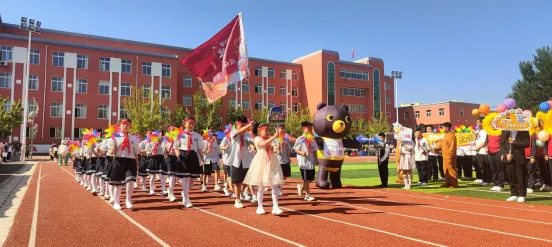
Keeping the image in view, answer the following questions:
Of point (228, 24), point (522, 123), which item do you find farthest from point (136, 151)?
point (522, 123)

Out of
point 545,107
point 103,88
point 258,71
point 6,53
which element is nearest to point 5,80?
point 6,53

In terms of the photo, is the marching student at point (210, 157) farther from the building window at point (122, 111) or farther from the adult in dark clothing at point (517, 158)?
the building window at point (122, 111)

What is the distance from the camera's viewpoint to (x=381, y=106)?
69.2 meters

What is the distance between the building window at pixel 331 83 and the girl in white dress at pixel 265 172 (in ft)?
181

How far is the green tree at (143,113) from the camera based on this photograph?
140 ft

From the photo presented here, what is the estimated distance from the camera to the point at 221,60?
32.6 ft

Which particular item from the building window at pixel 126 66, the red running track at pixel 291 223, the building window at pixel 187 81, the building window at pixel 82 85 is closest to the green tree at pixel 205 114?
the building window at pixel 187 81

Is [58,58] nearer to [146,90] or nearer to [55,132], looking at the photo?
Answer: [55,132]

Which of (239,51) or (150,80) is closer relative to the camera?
(239,51)

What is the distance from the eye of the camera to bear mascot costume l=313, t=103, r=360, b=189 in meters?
11.6

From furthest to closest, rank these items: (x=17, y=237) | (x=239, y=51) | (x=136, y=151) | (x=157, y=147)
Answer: (x=157, y=147), (x=239, y=51), (x=136, y=151), (x=17, y=237)

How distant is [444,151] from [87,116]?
146ft

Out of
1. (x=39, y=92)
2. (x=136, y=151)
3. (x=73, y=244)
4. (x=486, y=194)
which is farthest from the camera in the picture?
(x=39, y=92)

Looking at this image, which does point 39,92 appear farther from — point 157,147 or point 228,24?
point 228,24
